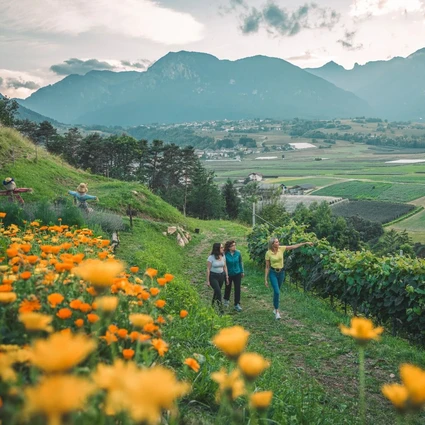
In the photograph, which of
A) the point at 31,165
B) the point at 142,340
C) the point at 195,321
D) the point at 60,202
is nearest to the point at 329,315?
the point at 195,321

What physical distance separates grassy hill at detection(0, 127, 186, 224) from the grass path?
8590 millimetres

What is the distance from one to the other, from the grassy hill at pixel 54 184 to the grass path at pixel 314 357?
28.2 ft

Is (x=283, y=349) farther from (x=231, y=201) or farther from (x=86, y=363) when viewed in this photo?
(x=231, y=201)

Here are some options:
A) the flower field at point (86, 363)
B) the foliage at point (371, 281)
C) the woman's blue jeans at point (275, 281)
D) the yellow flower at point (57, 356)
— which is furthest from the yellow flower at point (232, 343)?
the foliage at point (371, 281)

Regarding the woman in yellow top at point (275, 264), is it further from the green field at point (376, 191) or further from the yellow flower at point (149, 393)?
the green field at point (376, 191)

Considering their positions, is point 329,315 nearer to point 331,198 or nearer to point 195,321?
point 195,321

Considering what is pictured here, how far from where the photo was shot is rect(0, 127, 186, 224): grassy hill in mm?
16312

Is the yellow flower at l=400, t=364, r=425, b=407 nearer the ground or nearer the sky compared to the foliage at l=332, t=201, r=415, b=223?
nearer the sky

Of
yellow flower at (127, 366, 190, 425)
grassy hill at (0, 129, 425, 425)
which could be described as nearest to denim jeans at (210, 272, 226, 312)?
grassy hill at (0, 129, 425, 425)

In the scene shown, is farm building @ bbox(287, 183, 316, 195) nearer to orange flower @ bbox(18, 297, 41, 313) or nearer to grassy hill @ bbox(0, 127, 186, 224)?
grassy hill @ bbox(0, 127, 186, 224)

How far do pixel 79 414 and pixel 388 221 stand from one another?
7809 centimetres

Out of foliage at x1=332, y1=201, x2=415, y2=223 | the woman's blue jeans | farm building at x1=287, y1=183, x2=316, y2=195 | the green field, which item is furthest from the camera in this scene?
farm building at x1=287, y1=183, x2=316, y2=195

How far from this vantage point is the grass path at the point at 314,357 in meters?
4.40

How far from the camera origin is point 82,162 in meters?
46.5
